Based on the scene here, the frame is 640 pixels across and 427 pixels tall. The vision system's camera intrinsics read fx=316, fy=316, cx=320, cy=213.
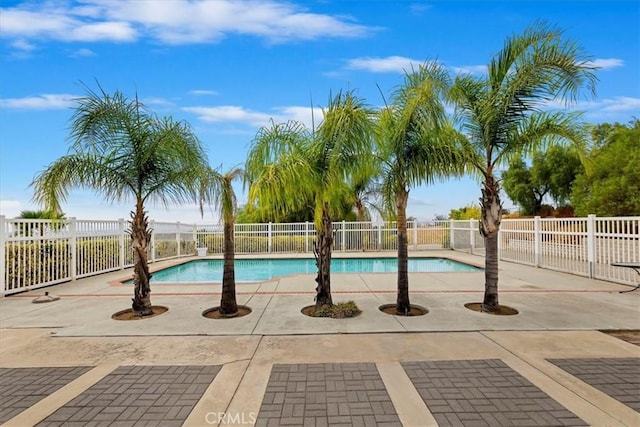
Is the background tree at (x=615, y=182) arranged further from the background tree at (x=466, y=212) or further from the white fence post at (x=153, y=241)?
the white fence post at (x=153, y=241)

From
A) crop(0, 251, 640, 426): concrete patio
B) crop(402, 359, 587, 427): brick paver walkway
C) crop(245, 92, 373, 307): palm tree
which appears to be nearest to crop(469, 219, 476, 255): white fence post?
crop(0, 251, 640, 426): concrete patio

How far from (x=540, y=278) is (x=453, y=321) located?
528cm

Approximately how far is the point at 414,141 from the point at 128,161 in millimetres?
4729

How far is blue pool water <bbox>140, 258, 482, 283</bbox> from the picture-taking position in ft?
36.1

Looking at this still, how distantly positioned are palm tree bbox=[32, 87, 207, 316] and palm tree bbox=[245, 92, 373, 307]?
3.95 feet

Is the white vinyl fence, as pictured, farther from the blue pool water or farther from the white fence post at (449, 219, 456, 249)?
the blue pool water

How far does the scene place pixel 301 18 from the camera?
771 centimetres

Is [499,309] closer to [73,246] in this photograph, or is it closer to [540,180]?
[73,246]

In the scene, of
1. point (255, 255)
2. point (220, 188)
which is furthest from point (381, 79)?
point (255, 255)

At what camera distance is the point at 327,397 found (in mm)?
2748

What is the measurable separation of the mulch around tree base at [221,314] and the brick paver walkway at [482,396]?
306 cm

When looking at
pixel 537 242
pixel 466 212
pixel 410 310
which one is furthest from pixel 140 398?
pixel 466 212

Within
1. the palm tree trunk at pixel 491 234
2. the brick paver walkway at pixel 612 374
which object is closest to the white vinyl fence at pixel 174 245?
the palm tree trunk at pixel 491 234

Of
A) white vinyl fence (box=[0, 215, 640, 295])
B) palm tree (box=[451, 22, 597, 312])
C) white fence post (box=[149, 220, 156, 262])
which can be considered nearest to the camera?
palm tree (box=[451, 22, 597, 312])
